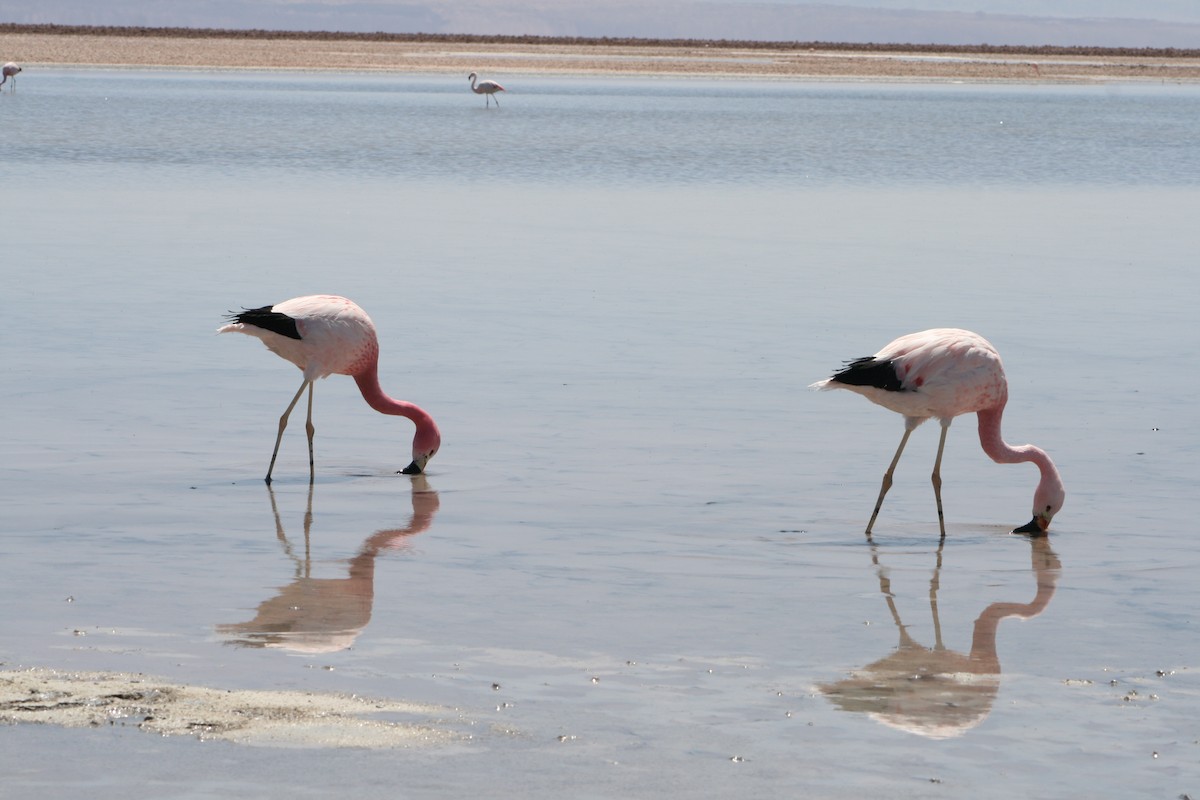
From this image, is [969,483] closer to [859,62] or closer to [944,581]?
[944,581]

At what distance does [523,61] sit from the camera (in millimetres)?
76812

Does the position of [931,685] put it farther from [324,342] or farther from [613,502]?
[324,342]

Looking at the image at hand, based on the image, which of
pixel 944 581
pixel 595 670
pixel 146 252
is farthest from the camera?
pixel 146 252

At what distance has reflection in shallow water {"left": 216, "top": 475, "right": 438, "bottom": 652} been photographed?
18.6 feet

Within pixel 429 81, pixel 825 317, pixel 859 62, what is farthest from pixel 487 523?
pixel 859 62

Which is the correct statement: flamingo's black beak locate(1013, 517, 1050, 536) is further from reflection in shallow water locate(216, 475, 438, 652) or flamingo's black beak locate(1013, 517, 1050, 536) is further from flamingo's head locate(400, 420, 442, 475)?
flamingo's head locate(400, 420, 442, 475)

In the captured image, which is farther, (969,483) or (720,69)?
(720,69)

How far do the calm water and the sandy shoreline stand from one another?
47.8 meters

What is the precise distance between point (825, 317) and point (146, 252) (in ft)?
21.6

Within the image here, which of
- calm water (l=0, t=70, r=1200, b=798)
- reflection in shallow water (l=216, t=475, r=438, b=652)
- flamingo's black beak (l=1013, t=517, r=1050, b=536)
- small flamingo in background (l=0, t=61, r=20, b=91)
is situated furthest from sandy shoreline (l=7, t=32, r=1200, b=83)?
flamingo's black beak (l=1013, t=517, r=1050, b=536)

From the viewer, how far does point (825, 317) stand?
41.6ft

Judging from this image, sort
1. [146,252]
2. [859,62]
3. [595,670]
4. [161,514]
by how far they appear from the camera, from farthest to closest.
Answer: [859,62], [146,252], [161,514], [595,670]

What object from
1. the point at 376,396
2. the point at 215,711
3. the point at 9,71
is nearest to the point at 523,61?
the point at 9,71

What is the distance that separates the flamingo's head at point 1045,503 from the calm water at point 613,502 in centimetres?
11
